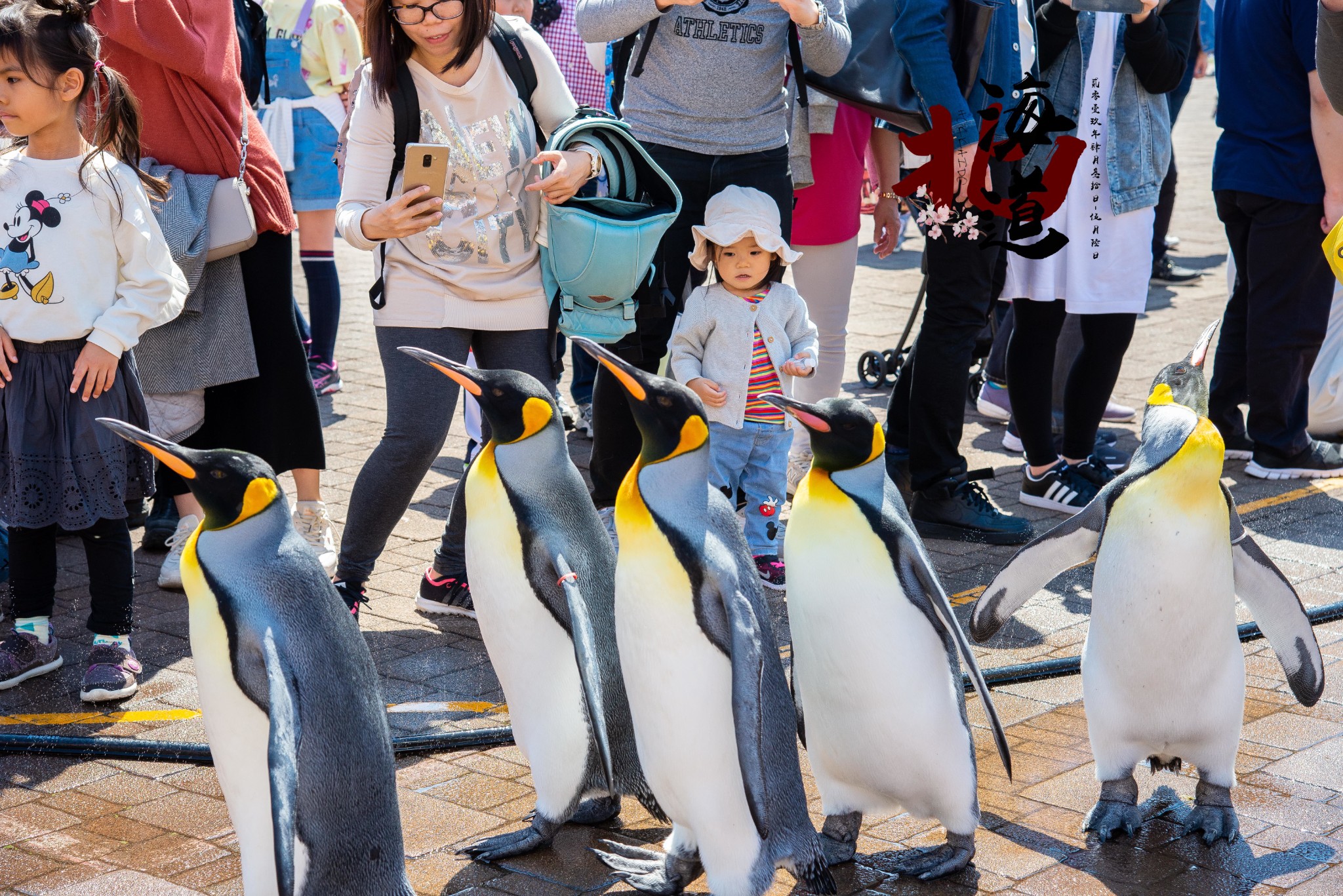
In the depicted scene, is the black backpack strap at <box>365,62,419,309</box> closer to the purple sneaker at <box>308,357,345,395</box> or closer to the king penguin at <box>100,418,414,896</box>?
the king penguin at <box>100,418,414,896</box>

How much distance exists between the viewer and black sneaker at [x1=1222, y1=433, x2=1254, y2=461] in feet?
19.4

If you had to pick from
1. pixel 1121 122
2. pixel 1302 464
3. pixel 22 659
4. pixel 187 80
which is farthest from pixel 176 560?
pixel 1302 464

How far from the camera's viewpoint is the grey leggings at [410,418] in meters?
3.88

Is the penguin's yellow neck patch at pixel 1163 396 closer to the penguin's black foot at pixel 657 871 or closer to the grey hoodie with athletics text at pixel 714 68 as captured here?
the penguin's black foot at pixel 657 871

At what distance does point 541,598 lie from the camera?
2852 mm

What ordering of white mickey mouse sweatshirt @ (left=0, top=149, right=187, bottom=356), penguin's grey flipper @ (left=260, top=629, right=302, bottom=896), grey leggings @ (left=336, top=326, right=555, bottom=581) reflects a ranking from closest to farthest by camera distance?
penguin's grey flipper @ (left=260, top=629, right=302, bottom=896)
white mickey mouse sweatshirt @ (left=0, top=149, right=187, bottom=356)
grey leggings @ (left=336, top=326, right=555, bottom=581)

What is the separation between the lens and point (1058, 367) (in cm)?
611

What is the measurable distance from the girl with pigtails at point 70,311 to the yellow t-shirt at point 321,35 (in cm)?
293

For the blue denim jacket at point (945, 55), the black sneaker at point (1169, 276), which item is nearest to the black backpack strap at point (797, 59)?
the blue denim jacket at point (945, 55)

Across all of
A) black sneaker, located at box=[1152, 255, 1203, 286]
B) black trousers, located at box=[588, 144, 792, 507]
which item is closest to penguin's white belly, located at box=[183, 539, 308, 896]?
black trousers, located at box=[588, 144, 792, 507]

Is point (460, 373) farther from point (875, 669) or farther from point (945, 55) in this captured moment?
point (945, 55)

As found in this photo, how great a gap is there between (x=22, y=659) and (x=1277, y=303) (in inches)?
177

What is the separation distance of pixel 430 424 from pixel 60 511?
0.96 meters

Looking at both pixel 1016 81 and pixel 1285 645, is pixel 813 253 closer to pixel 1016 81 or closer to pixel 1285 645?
pixel 1016 81
